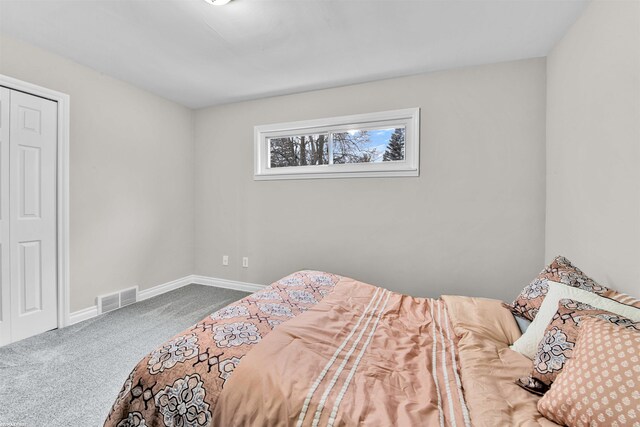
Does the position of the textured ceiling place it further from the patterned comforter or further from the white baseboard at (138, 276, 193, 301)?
the white baseboard at (138, 276, 193, 301)

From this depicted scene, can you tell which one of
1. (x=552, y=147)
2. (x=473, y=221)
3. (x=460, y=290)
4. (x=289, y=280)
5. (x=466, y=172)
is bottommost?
(x=460, y=290)

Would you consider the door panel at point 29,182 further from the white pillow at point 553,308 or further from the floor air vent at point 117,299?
the white pillow at point 553,308

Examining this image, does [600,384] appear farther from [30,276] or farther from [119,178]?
[119,178]

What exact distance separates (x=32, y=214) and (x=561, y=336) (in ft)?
11.9

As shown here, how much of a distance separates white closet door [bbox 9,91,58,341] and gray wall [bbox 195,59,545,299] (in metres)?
1.73

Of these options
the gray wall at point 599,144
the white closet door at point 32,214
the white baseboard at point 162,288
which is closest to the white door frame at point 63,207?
the white closet door at point 32,214

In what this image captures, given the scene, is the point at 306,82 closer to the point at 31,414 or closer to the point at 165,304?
the point at 165,304

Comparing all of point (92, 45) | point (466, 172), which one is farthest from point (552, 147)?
point (92, 45)

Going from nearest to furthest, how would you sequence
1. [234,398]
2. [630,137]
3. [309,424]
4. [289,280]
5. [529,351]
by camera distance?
1. [309,424]
2. [234,398]
3. [529,351]
4. [630,137]
5. [289,280]

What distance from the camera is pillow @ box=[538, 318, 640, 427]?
763 mm

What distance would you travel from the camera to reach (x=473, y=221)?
2.73 m

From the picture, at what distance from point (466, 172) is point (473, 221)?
47 cm

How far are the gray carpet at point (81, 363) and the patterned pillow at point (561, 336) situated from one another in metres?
2.10

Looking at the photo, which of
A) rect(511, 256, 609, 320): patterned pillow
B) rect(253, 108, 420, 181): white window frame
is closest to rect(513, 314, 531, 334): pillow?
rect(511, 256, 609, 320): patterned pillow
